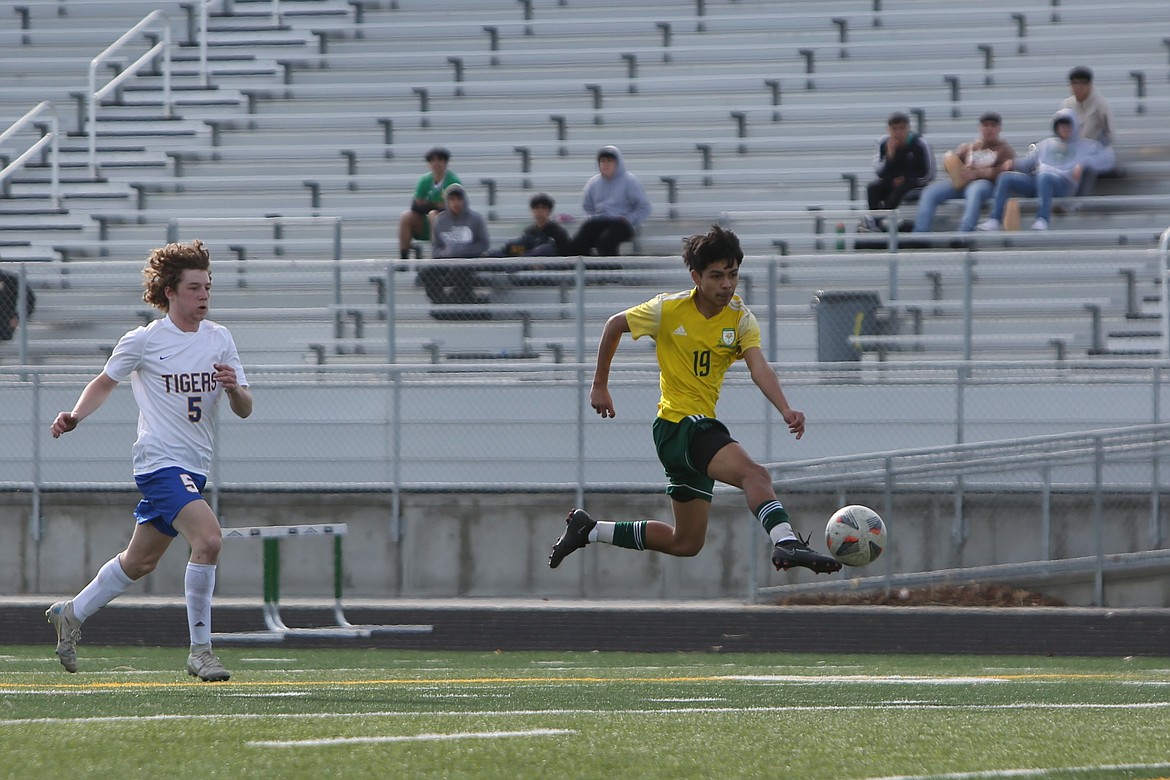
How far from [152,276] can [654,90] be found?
12679 millimetres

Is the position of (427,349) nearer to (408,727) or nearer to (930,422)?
(930,422)

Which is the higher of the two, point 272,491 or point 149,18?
point 149,18

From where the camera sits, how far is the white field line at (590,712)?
6.21m

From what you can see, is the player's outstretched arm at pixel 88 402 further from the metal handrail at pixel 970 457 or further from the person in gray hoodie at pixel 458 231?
the person in gray hoodie at pixel 458 231

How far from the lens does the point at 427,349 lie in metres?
16.5

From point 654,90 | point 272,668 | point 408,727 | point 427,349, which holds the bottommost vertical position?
point 272,668

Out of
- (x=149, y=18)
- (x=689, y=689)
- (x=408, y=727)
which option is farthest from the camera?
(x=149, y=18)

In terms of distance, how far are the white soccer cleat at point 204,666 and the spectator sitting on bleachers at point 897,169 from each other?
9.86m

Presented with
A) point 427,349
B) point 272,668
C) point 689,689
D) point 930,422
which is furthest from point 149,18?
point 689,689

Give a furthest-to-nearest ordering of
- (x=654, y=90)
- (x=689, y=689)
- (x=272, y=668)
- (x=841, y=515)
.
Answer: (x=654, y=90) < (x=272, y=668) < (x=841, y=515) < (x=689, y=689)

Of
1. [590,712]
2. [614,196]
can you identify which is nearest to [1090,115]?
[614,196]

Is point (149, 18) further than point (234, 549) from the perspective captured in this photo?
Yes

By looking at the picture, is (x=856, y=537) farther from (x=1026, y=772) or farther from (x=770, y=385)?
(x=1026, y=772)

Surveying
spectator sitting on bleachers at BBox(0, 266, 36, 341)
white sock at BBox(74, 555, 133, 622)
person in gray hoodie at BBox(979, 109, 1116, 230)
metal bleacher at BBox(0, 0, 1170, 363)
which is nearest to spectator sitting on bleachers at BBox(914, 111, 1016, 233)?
person in gray hoodie at BBox(979, 109, 1116, 230)
